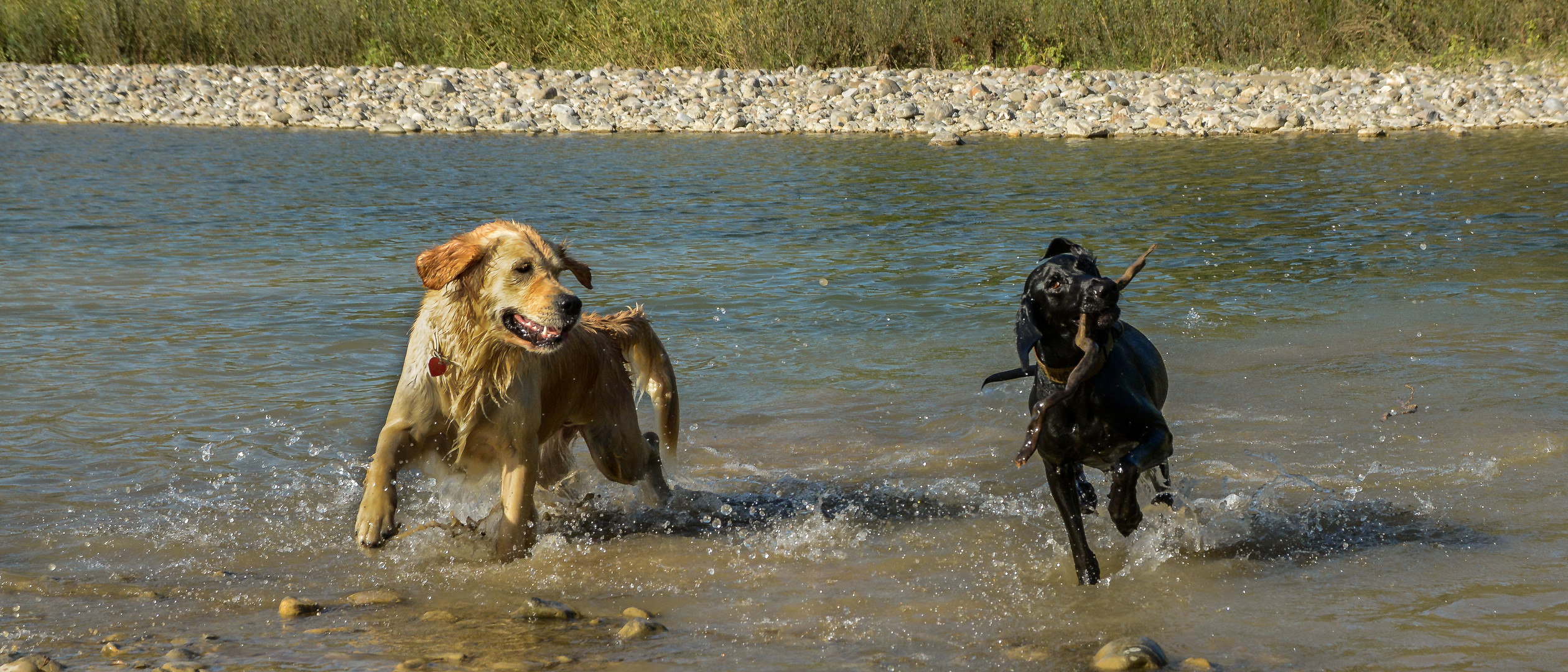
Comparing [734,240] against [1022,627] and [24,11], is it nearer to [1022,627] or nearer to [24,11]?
[1022,627]

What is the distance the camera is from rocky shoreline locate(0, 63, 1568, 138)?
19.2 metres

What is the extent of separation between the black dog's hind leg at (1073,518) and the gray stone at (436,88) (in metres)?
20.6

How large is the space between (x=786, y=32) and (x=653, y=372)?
19.0 meters

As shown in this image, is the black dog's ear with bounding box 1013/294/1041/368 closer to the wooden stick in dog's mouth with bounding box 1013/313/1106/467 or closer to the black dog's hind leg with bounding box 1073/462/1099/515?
the wooden stick in dog's mouth with bounding box 1013/313/1106/467

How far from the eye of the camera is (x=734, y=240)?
1185 cm

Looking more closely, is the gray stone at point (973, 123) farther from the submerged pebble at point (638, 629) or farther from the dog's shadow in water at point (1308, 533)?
the submerged pebble at point (638, 629)

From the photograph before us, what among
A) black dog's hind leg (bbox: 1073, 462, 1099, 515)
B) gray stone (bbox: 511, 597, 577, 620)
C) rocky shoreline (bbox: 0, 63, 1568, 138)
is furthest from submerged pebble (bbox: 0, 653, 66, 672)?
rocky shoreline (bbox: 0, 63, 1568, 138)

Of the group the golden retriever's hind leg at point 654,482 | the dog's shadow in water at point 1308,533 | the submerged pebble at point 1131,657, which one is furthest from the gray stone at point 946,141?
the submerged pebble at point 1131,657

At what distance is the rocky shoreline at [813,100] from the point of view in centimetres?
1922

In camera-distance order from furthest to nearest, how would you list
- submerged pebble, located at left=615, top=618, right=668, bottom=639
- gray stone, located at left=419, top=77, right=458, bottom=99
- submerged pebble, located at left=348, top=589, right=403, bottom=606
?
gray stone, located at left=419, top=77, right=458, bottom=99
submerged pebble, located at left=348, top=589, right=403, bottom=606
submerged pebble, located at left=615, top=618, right=668, bottom=639

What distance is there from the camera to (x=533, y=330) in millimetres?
4344

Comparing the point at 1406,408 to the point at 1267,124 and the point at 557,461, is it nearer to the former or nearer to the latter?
the point at 557,461

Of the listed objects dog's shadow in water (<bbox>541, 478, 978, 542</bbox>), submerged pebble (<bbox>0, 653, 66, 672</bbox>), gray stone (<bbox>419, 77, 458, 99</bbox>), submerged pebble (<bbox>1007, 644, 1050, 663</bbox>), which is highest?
gray stone (<bbox>419, 77, 458, 99</bbox>)

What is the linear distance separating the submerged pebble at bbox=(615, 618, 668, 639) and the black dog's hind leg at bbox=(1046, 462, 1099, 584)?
55.4 inches
